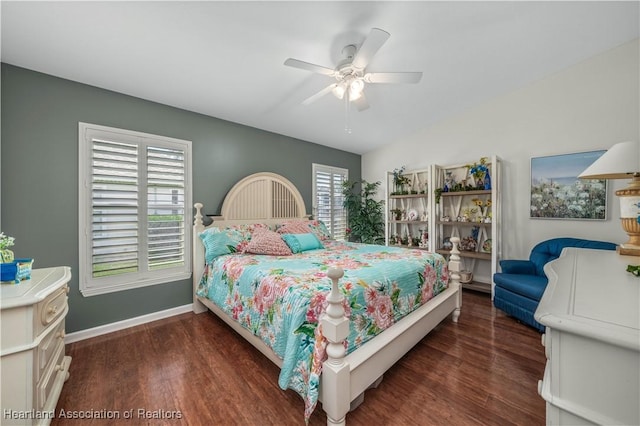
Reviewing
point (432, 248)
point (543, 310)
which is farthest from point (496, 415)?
point (432, 248)

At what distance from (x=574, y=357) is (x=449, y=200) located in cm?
396

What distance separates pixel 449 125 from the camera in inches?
165

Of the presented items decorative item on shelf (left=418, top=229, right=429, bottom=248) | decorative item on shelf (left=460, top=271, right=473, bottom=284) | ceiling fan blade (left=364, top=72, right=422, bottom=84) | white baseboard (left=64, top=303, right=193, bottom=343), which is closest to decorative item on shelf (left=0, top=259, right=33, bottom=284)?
white baseboard (left=64, top=303, right=193, bottom=343)

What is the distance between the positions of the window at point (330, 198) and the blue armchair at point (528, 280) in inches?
106

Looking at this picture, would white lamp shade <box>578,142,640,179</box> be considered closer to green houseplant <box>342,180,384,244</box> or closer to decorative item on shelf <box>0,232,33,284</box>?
green houseplant <box>342,180,384,244</box>

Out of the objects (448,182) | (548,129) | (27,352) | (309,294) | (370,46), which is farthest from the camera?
(448,182)

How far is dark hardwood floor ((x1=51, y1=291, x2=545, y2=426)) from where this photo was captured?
156cm

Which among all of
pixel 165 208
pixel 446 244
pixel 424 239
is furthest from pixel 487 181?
pixel 165 208

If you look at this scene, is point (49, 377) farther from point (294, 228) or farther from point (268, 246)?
point (294, 228)

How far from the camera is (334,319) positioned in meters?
1.37

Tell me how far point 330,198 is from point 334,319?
363 centimetres

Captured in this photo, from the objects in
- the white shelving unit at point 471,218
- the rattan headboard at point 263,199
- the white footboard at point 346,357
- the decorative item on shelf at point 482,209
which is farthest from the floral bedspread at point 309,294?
the decorative item on shelf at point 482,209

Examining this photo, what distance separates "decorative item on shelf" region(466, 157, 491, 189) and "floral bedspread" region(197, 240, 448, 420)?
1.75m

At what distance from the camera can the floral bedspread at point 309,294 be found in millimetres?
1523
